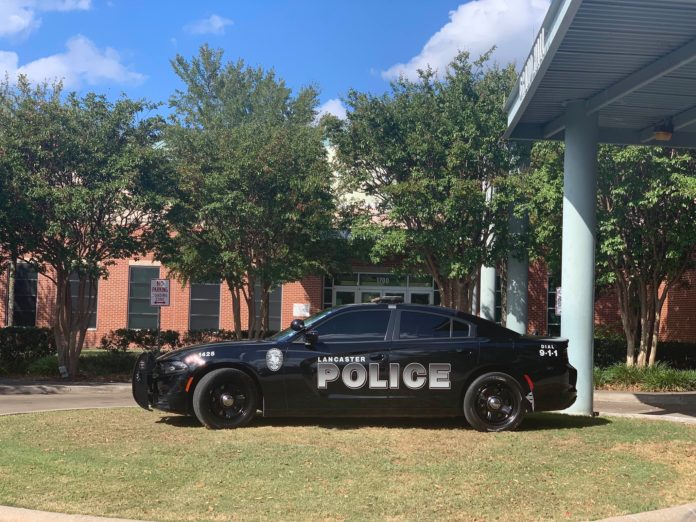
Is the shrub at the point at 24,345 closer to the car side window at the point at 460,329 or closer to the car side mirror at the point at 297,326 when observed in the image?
the car side mirror at the point at 297,326

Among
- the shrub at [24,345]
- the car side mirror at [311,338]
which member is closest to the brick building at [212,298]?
the shrub at [24,345]

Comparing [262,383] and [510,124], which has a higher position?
[510,124]

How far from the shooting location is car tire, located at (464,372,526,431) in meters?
8.35

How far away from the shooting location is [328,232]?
19.5 m

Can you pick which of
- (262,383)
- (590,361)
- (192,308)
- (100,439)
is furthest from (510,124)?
(192,308)

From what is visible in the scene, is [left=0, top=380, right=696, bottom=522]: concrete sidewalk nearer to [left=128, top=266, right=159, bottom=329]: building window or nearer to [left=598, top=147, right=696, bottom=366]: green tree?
[left=598, top=147, right=696, bottom=366]: green tree

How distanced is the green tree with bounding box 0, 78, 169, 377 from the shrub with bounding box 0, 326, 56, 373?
10.2 feet

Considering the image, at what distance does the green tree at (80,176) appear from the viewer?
50.8 ft

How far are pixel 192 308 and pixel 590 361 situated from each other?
20.3 metres

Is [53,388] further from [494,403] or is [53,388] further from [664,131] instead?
[664,131]

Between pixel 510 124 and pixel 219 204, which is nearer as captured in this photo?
pixel 510 124

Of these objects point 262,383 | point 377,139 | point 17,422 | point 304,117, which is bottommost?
point 17,422

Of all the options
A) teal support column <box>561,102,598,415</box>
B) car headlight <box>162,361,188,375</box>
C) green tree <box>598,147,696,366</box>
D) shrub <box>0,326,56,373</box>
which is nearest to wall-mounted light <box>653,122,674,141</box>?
teal support column <box>561,102,598,415</box>

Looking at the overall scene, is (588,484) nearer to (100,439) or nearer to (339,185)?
(100,439)
